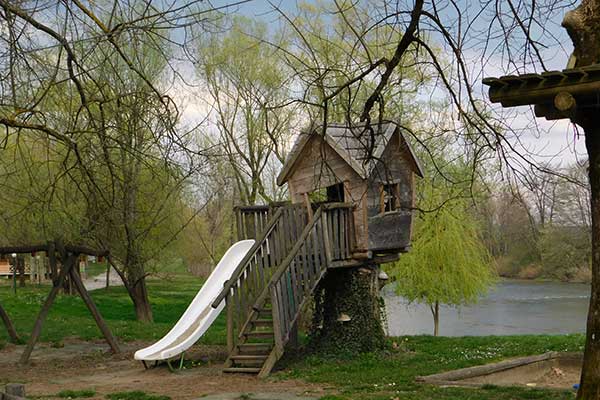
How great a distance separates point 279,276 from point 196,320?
9.15ft

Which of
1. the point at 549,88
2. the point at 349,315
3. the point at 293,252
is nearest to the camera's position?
the point at 549,88

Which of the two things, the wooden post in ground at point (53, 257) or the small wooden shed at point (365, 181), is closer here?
the small wooden shed at point (365, 181)

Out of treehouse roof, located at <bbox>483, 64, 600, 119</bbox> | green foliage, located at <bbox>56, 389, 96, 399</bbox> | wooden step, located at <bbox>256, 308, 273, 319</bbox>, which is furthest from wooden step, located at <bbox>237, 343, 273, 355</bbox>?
treehouse roof, located at <bbox>483, 64, 600, 119</bbox>

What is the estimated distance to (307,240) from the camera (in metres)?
13.4

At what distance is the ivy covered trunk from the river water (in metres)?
12.5

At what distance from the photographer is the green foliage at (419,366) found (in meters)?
9.60

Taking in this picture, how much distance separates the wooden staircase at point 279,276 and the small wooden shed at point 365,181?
0.34m

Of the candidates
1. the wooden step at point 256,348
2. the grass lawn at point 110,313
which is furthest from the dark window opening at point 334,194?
the grass lawn at point 110,313

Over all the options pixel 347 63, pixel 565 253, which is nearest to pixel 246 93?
pixel 347 63

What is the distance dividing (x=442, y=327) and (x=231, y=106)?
1162cm

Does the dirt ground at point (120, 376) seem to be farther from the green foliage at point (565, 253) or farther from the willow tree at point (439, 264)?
the green foliage at point (565, 253)

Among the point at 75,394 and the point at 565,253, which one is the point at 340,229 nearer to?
the point at 75,394

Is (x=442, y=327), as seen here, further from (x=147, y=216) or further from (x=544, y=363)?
(x=544, y=363)

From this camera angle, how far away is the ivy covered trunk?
14000mm
